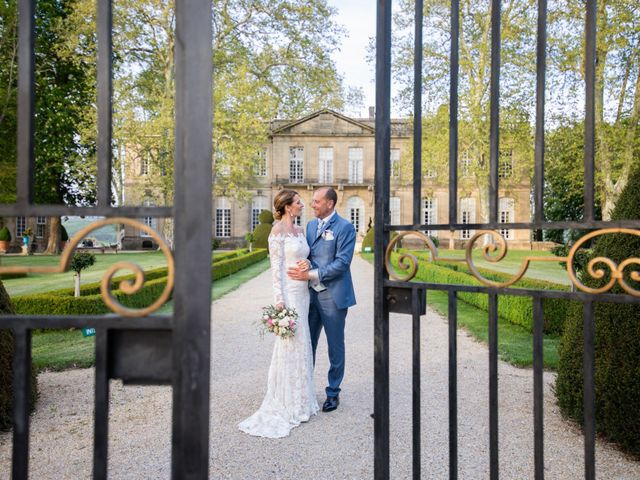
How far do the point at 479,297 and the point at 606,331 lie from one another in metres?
4.99

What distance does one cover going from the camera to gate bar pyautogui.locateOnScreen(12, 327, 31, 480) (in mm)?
952

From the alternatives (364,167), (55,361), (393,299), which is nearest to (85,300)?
(55,361)

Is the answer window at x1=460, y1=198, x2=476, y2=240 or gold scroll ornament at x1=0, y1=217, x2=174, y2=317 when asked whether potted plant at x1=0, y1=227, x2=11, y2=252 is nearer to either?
gold scroll ornament at x1=0, y1=217, x2=174, y2=317

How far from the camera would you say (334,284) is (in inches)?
134

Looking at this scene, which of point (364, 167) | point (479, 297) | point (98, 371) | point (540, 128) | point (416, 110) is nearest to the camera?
point (98, 371)

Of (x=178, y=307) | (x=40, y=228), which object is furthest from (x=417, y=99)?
(x=40, y=228)

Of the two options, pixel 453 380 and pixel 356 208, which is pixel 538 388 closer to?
pixel 453 380

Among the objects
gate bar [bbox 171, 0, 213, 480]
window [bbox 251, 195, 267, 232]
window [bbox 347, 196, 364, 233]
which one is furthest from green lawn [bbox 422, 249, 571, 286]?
window [bbox 251, 195, 267, 232]

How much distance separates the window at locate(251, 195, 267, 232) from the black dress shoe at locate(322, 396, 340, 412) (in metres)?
27.4

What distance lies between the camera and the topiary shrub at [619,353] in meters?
2.40

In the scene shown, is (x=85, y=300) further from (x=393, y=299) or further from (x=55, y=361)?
(x=393, y=299)

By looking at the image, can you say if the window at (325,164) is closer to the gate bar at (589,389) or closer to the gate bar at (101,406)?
the gate bar at (589,389)

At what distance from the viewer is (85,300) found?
5969mm

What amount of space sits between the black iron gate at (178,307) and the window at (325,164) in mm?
29929
